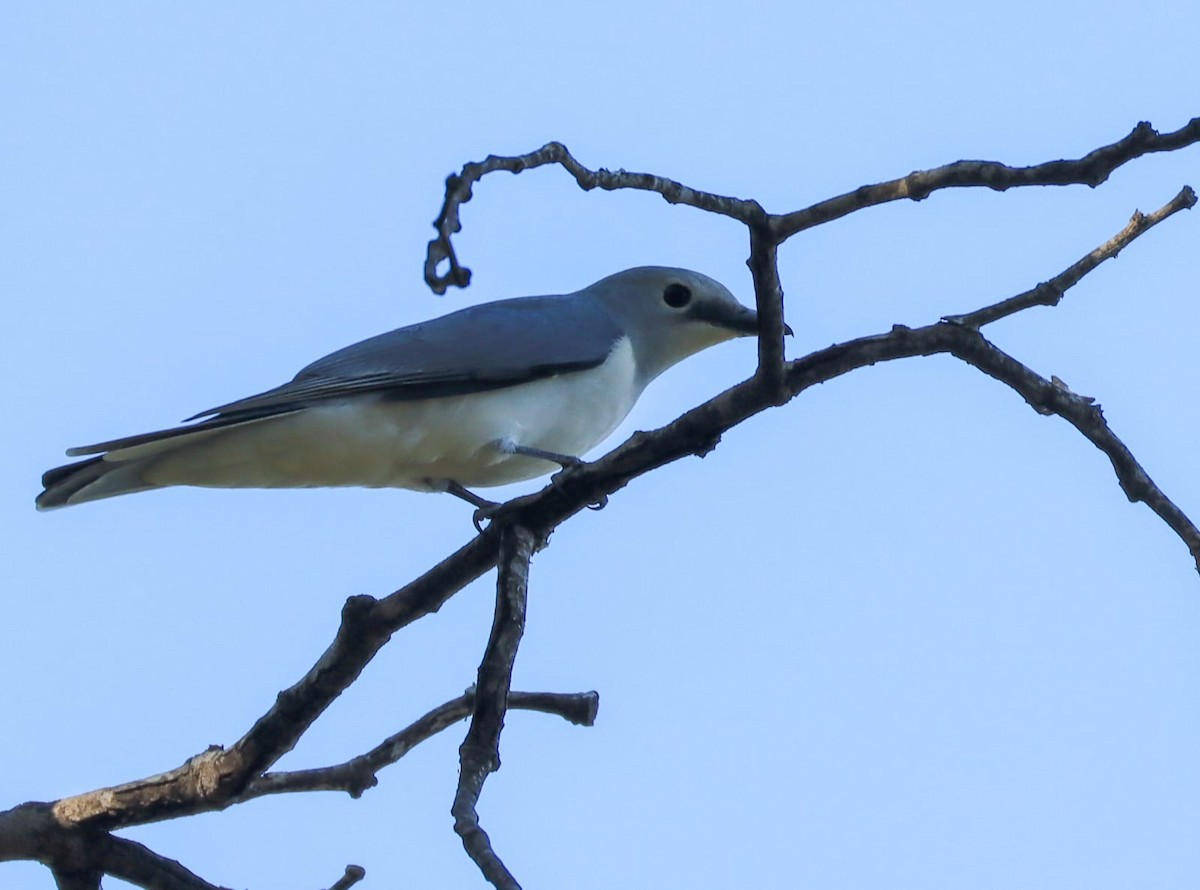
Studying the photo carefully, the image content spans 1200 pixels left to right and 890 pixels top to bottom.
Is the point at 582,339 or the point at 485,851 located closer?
the point at 485,851

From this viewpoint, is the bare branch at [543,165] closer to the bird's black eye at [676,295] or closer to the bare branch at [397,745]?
the bare branch at [397,745]

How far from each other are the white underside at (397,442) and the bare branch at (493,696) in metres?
2.58

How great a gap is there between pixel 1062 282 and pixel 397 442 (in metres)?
3.76

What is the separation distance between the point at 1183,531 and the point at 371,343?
4692mm

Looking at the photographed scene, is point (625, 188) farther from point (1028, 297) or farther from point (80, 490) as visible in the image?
point (80, 490)

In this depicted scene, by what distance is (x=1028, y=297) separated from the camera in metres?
4.50

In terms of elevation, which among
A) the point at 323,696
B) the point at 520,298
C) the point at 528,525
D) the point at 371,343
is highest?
the point at 520,298

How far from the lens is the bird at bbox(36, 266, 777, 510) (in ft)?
22.9

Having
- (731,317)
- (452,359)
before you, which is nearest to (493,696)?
(452,359)

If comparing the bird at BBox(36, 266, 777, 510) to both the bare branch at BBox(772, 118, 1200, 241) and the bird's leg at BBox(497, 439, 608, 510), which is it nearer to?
the bird's leg at BBox(497, 439, 608, 510)

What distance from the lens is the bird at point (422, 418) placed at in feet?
22.9

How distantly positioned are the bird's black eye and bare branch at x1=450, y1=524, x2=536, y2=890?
13.8 feet

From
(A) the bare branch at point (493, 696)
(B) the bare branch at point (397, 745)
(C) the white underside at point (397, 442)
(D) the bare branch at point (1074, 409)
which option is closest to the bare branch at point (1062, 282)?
(D) the bare branch at point (1074, 409)

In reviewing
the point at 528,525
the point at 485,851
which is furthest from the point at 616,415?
the point at 485,851
